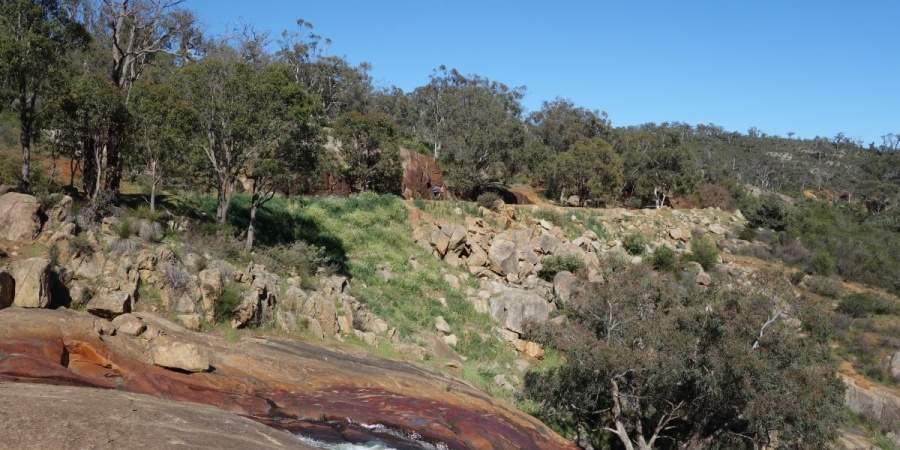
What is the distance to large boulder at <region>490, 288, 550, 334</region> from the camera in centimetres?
2711

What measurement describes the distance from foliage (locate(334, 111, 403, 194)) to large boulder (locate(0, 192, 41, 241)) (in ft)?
75.3

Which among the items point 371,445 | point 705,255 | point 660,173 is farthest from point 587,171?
point 371,445

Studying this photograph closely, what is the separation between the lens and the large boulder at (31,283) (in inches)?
485

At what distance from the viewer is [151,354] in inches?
479

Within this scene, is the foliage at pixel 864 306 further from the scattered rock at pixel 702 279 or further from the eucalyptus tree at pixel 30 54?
the eucalyptus tree at pixel 30 54

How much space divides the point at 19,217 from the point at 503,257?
863 inches

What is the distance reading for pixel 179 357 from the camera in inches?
479

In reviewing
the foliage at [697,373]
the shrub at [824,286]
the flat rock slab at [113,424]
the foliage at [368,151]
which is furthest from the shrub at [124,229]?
the shrub at [824,286]

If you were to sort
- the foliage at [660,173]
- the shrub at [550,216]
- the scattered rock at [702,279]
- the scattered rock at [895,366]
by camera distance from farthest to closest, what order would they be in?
the foliage at [660,173] < the shrub at [550,216] < the scattered rock at [702,279] < the scattered rock at [895,366]

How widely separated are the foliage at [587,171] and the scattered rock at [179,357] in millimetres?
40223

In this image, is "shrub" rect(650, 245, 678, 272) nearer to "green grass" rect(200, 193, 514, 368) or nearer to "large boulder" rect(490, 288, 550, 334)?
"large boulder" rect(490, 288, 550, 334)

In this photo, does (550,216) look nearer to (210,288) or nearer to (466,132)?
(466,132)

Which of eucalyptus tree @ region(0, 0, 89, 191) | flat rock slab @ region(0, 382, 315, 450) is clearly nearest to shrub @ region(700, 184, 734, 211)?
eucalyptus tree @ region(0, 0, 89, 191)

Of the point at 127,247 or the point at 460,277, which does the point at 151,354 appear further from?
the point at 460,277
